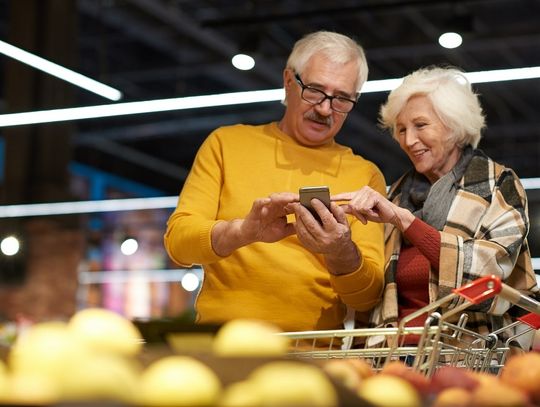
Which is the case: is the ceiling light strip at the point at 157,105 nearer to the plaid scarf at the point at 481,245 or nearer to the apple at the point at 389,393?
the plaid scarf at the point at 481,245

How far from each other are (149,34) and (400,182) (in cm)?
1027

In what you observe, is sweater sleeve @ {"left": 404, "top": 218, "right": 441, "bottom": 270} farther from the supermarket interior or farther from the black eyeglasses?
the supermarket interior

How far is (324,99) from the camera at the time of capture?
3039mm

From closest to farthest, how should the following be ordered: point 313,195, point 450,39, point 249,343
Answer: point 249,343, point 313,195, point 450,39

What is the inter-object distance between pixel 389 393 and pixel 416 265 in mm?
1480

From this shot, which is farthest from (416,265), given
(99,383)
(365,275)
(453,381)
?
(99,383)

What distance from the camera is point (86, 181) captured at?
53.8 feet

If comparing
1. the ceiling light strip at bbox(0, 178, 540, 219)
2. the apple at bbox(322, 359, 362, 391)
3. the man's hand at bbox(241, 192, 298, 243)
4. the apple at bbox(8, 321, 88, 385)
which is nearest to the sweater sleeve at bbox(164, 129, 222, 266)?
the man's hand at bbox(241, 192, 298, 243)

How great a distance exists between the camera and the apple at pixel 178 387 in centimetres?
119

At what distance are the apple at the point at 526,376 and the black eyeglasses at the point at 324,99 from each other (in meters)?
1.48

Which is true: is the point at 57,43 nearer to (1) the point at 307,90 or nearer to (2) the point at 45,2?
(2) the point at 45,2

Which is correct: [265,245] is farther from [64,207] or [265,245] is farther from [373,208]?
[64,207]

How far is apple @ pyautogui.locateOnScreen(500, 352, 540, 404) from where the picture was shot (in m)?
1.62

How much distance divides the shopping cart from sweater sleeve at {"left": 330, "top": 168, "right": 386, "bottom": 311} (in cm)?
12
